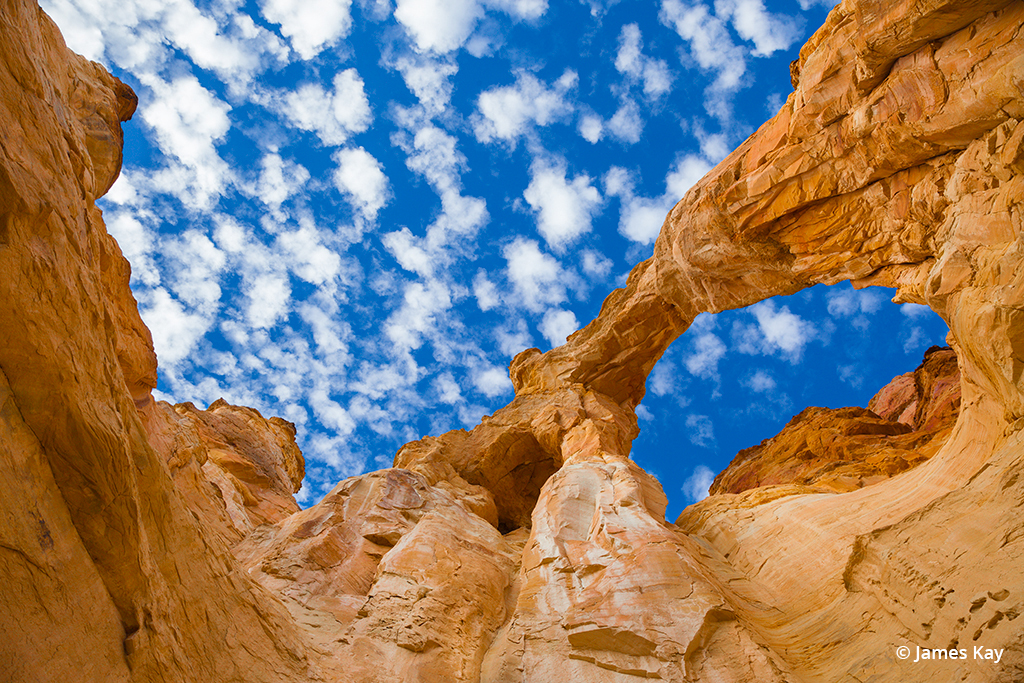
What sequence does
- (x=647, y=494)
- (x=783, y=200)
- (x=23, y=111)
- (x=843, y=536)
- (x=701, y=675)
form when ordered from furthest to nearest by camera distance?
1. (x=783, y=200)
2. (x=647, y=494)
3. (x=843, y=536)
4. (x=701, y=675)
5. (x=23, y=111)

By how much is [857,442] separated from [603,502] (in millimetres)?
14548

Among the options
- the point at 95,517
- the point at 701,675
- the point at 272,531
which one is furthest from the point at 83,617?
the point at 272,531

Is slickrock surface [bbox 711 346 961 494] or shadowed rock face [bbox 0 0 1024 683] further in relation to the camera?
slickrock surface [bbox 711 346 961 494]

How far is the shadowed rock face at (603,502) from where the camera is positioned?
568cm

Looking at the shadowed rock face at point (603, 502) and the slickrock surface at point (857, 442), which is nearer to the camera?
the shadowed rock face at point (603, 502)

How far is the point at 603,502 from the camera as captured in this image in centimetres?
1316

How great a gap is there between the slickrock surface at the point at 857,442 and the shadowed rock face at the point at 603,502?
457 millimetres

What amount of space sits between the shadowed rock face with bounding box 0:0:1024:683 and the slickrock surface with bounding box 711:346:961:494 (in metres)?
0.46

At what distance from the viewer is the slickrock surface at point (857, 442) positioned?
17016 mm

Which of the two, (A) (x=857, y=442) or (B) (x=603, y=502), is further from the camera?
(A) (x=857, y=442)

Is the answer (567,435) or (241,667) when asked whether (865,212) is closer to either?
(567,435)

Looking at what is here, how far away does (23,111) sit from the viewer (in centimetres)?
600

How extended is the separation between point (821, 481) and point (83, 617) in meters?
17.8

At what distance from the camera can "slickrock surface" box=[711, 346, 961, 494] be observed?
670 inches
